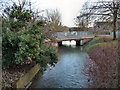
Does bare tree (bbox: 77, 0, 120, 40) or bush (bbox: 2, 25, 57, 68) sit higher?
bare tree (bbox: 77, 0, 120, 40)

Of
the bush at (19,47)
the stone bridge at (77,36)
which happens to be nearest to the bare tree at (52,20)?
the stone bridge at (77,36)

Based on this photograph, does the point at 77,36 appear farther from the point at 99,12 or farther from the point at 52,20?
the point at 99,12

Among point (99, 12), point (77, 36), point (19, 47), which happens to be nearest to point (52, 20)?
point (99, 12)

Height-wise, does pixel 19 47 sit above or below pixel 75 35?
above

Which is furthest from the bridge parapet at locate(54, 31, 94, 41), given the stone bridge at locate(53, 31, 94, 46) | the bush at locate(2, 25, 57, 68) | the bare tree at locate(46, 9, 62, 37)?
the bush at locate(2, 25, 57, 68)

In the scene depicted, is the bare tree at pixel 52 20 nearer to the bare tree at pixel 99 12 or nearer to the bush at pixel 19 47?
the bare tree at pixel 99 12

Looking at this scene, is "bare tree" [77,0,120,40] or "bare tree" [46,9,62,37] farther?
"bare tree" [77,0,120,40]

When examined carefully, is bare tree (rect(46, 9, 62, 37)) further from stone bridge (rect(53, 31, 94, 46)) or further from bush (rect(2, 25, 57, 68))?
bush (rect(2, 25, 57, 68))

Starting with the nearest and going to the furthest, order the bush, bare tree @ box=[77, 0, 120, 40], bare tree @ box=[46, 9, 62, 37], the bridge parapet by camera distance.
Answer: the bush → bare tree @ box=[46, 9, 62, 37] → bare tree @ box=[77, 0, 120, 40] → the bridge parapet

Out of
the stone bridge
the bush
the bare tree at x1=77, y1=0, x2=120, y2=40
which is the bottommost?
the stone bridge

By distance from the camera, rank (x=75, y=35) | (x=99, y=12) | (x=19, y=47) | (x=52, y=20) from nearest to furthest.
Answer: (x=19, y=47) < (x=99, y=12) < (x=52, y=20) < (x=75, y=35)

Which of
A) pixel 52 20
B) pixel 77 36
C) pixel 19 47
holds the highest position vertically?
pixel 52 20

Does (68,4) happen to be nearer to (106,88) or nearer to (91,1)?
(106,88)

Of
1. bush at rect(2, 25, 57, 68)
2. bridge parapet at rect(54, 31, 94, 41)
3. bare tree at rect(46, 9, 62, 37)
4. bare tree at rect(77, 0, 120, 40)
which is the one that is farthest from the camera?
bridge parapet at rect(54, 31, 94, 41)
